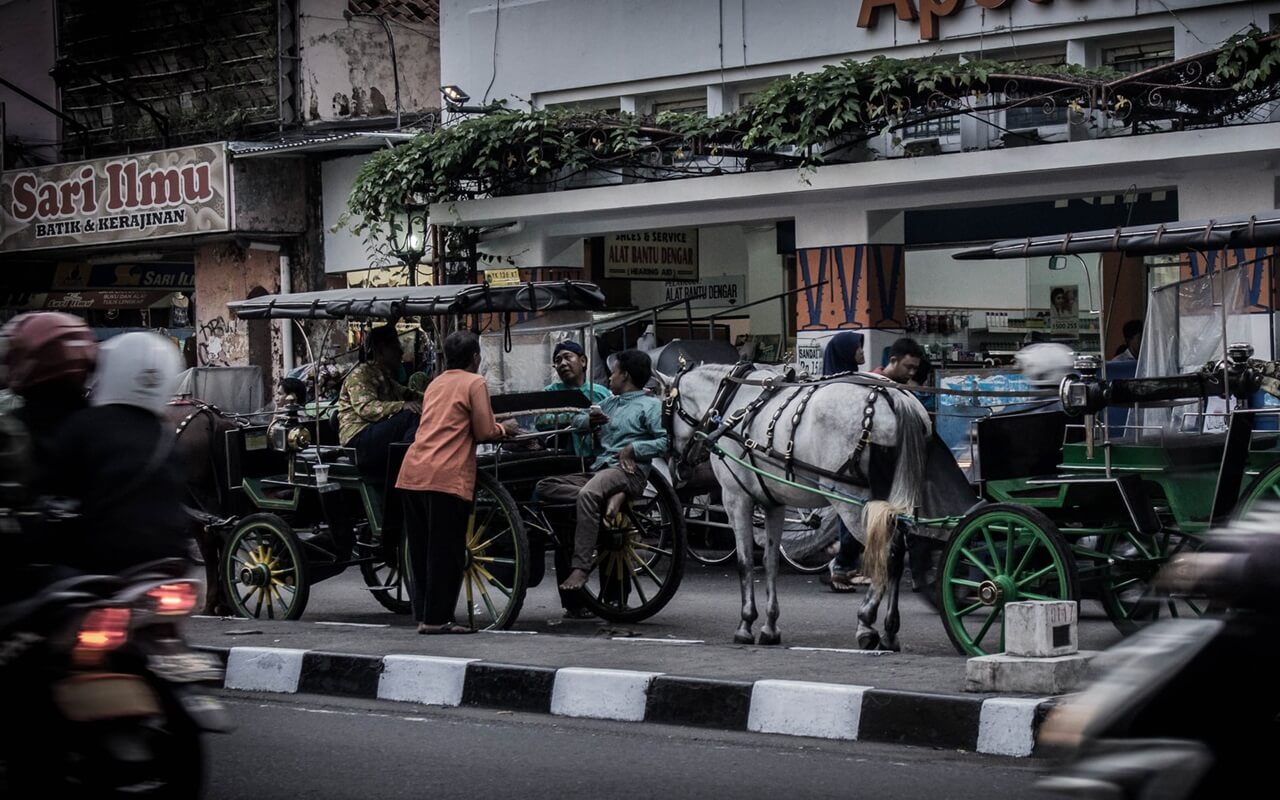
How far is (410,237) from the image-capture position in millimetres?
19375

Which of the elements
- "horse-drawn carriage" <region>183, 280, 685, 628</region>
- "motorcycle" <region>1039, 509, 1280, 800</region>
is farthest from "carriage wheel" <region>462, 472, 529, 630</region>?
"motorcycle" <region>1039, 509, 1280, 800</region>

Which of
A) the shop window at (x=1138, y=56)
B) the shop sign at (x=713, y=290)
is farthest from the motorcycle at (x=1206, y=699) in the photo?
the shop sign at (x=713, y=290)

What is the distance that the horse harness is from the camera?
9.38 m

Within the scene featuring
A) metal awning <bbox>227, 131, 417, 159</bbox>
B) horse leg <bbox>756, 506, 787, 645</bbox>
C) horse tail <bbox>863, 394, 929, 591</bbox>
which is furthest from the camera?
metal awning <bbox>227, 131, 417, 159</bbox>

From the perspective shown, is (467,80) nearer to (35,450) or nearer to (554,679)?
(554,679)

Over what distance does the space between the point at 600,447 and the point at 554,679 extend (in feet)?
10.4

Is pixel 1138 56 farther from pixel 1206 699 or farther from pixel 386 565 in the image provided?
pixel 1206 699

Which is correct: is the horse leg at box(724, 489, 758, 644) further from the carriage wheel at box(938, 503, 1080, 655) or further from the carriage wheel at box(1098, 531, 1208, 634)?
the carriage wheel at box(1098, 531, 1208, 634)

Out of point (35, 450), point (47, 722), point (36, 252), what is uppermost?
point (36, 252)

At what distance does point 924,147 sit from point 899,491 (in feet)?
24.2

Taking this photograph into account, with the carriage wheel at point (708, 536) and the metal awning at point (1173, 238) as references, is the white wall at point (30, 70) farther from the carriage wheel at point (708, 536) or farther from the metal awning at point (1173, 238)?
the metal awning at point (1173, 238)

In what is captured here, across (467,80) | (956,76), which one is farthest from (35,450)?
(467,80)

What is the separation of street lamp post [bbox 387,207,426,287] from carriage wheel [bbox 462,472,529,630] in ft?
30.4

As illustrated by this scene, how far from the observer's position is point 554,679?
8359 mm
